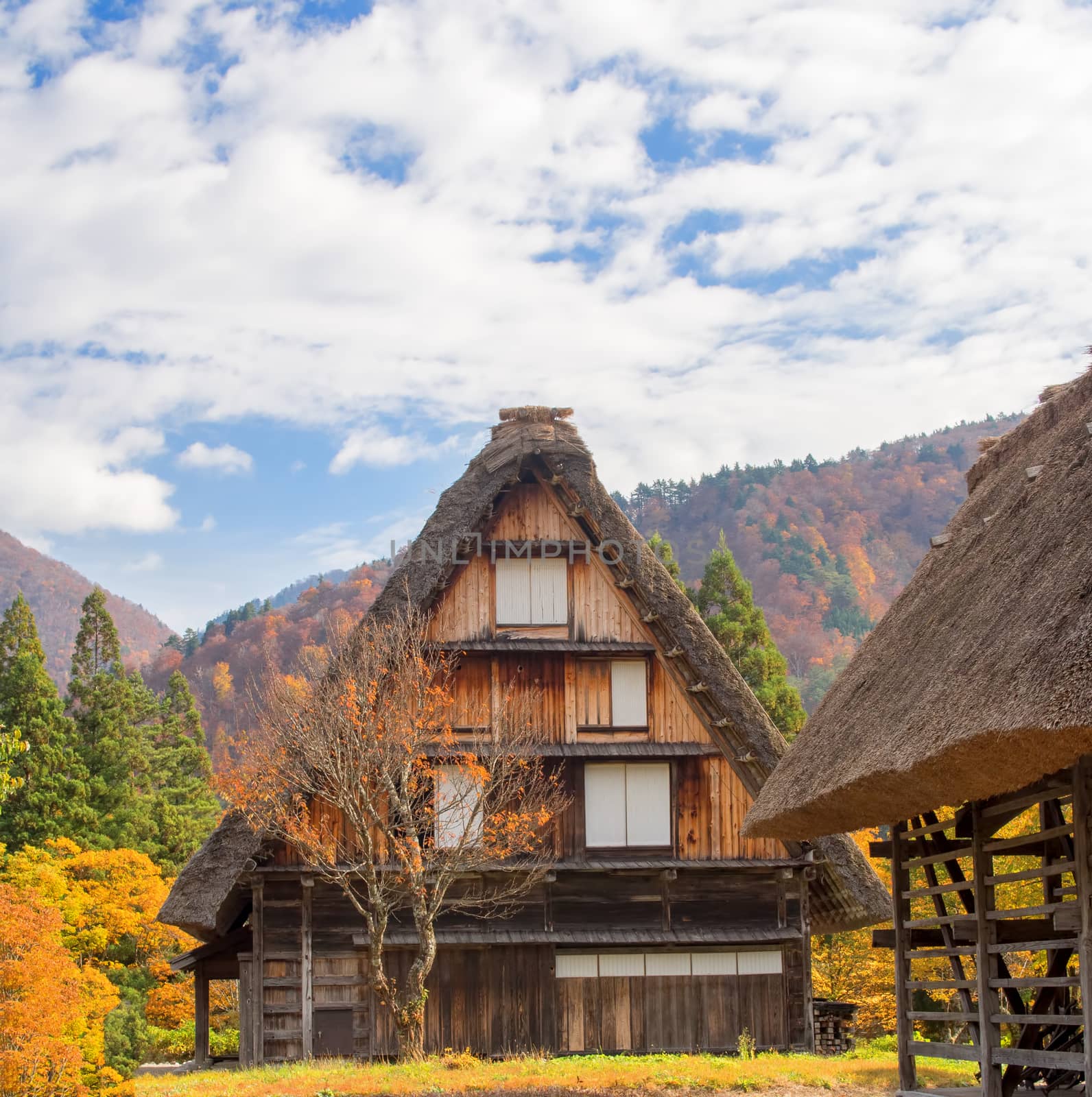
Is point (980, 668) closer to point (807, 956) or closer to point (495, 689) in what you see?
point (495, 689)

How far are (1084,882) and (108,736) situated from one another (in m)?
38.4

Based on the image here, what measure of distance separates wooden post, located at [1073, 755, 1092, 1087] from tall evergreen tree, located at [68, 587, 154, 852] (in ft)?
112

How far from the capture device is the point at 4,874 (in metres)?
32.6

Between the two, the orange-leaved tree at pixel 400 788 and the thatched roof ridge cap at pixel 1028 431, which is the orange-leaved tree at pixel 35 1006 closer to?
the orange-leaved tree at pixel 400 788

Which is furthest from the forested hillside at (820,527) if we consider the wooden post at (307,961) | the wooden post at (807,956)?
the wooden post at (307,961)

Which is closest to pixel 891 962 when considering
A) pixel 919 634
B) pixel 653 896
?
pixel 653 896

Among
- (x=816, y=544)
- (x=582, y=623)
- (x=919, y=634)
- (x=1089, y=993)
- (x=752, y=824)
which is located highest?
(x=816, y=544)

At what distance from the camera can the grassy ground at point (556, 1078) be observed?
50.9 feet

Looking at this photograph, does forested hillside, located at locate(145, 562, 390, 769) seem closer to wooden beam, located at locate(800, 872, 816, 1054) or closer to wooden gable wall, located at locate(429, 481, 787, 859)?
wooden gable wall, located at locate(429, 481, 787, 859)

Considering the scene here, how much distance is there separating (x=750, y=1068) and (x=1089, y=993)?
8.31 m

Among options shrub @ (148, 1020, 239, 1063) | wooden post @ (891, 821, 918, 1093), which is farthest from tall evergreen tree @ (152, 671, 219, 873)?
wooden post @ (891, 821, 918, 1093)

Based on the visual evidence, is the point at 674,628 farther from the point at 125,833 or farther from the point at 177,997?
the point at 125,833

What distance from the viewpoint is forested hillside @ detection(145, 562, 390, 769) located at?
8338 cm

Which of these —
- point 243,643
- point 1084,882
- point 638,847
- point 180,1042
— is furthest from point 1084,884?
point 243,643
